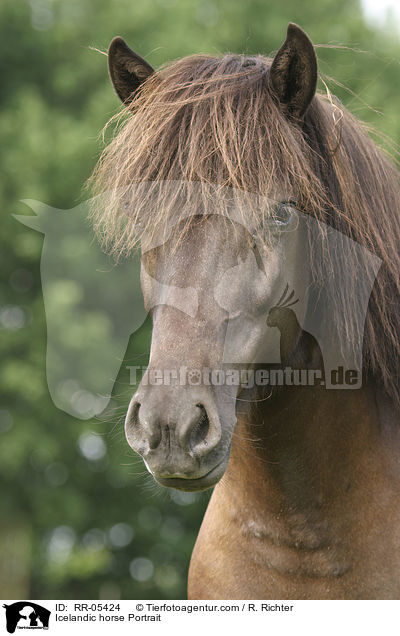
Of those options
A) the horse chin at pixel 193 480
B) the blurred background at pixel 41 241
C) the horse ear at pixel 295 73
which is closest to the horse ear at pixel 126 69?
the horse ear at pixel 295 73

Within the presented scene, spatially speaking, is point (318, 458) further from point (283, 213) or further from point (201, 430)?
point (283, 213)

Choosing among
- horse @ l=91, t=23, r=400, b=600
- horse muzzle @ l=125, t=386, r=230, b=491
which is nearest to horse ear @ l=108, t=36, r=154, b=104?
horse @ l=91, t=23, r=400, b=600

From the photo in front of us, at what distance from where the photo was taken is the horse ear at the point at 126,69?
2.86 meters

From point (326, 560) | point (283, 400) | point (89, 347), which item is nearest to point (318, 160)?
point (283, 400)

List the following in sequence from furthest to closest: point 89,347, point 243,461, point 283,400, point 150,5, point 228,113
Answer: point 150,5 < point 89,347 < point 243,461 < point 283,400 < point 228,113

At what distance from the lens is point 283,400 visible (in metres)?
2.67

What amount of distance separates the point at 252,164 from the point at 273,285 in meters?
0.45

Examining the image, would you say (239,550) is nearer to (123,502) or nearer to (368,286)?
(368,286)

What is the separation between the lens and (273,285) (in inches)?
94.2

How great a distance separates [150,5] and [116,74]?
10495 millimetres

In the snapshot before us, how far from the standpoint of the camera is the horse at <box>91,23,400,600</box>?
2.32 meters
